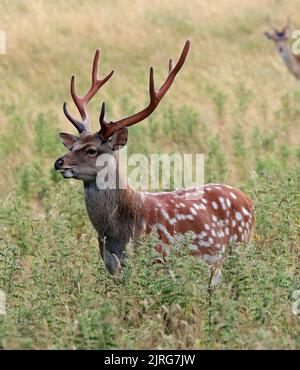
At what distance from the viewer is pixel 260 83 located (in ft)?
55.8

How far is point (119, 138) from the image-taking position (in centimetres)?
674

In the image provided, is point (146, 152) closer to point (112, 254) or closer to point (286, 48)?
point (112, 254)

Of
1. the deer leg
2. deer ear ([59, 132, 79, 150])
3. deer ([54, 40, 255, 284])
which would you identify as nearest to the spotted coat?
deer ([54, 40, 255, 284])

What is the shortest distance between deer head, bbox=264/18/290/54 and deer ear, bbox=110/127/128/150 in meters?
13.6

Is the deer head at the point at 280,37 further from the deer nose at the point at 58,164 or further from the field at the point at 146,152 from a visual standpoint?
the deer nose at the point at 58,164

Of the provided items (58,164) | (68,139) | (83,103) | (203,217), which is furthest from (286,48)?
(58,164)

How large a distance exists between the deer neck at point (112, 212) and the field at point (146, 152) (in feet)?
0.92

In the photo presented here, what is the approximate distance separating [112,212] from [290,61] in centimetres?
1317

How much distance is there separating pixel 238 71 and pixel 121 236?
1159 cm

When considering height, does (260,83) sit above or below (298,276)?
above

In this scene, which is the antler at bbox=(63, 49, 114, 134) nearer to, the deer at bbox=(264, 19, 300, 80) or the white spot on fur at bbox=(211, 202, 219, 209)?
the white spot on fur at bbox=(211, 202, 219, 209)
